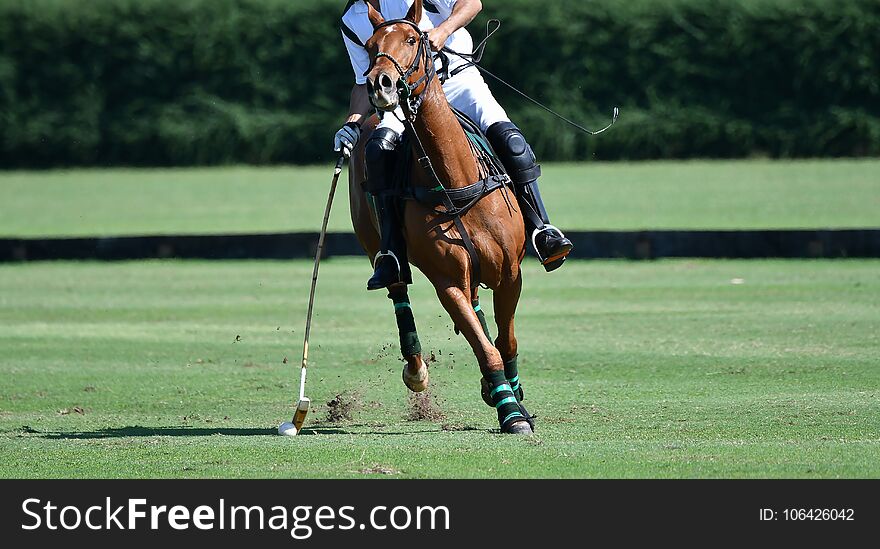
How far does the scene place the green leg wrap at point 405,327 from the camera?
9008mm

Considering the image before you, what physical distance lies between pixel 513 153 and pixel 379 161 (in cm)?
75

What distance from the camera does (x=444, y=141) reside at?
7.96 metres

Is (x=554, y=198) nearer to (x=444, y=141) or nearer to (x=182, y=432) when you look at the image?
(x=182, y=432)

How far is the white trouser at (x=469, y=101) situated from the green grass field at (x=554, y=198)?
11.7 m

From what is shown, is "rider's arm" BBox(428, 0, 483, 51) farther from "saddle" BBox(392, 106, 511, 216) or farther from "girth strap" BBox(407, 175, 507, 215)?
"girth strap" BBox(407, 175, 507, 215)

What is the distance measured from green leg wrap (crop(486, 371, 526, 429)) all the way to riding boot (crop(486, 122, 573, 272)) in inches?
30.9

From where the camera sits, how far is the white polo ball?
8283mm

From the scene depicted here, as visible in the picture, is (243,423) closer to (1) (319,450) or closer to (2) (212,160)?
(1) (319,450)

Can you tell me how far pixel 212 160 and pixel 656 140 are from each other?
31.8 feet

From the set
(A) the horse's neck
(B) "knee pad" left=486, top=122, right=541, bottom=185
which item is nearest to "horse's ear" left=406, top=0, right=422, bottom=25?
(A) the horse's neck

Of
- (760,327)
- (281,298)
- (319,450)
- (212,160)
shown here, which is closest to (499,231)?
(319,450)

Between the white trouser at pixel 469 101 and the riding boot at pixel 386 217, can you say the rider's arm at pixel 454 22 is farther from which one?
the riding boot at pixel 386 217

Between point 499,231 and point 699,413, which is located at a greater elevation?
point 499,231
